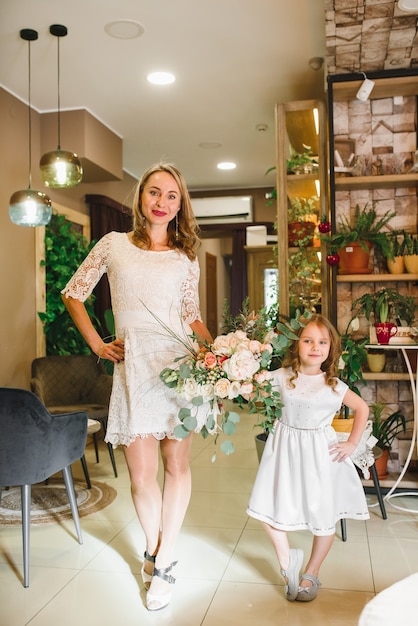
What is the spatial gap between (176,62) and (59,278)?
1.99m

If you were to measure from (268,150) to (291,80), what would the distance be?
173cm

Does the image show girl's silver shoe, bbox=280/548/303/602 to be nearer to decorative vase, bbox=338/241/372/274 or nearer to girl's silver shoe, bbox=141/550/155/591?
girl's silver shoe, bbox=141/550/155/591

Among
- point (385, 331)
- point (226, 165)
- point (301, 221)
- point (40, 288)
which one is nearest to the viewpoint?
point (385, 331)

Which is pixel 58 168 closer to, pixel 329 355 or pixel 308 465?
pixel 329 355

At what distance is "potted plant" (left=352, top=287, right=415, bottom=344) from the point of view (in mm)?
3248

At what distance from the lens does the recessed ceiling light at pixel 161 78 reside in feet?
13.8

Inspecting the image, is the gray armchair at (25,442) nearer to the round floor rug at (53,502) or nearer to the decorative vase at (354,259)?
the round floor rug at (53,502)

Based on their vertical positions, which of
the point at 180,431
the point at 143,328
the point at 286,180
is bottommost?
the point at 180,431

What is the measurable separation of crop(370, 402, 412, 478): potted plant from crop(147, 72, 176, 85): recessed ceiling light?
270cm

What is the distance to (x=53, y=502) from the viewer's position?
11.2 ft

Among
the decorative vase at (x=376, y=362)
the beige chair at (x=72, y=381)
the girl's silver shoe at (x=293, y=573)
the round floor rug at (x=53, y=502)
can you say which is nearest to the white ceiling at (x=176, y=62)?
the beige chair at (x=72, y=381)

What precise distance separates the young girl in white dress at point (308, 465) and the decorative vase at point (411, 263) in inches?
53.7

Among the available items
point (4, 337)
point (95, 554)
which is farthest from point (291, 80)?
point (95, 554)

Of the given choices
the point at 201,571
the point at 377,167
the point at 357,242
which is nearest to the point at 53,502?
the point at 201,571
